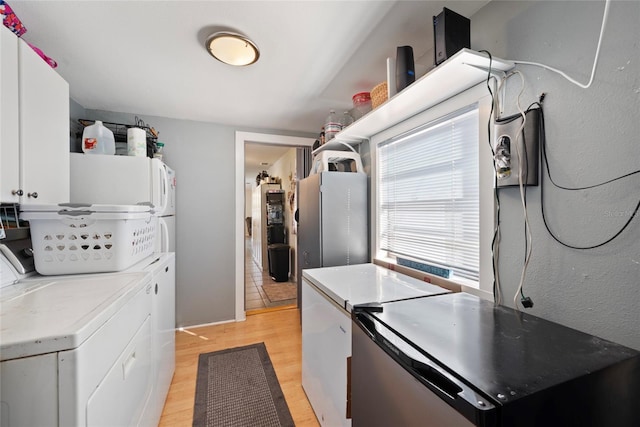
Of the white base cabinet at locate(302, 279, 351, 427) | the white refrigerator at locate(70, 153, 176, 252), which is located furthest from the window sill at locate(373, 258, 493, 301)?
the white refrigerator at locate(70, 153, 176, 252)

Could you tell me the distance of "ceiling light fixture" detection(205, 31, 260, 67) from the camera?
1496mm

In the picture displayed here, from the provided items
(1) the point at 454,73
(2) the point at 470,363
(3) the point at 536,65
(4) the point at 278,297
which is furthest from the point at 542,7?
(4) the point at 278,297

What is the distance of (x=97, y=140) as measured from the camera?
77.4 inches

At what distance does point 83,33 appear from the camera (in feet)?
4.91

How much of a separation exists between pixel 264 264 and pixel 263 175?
80.6 inches

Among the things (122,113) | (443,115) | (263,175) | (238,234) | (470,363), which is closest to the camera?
(470,363)

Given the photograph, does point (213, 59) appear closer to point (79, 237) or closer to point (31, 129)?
point (31, 129)

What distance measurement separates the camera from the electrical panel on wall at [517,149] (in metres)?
1.00

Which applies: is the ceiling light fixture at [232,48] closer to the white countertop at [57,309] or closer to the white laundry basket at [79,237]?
the white laundry basket at [79,237]

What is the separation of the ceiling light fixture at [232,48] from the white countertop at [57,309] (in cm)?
142

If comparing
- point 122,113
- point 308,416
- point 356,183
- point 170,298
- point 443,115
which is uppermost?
point 122,113

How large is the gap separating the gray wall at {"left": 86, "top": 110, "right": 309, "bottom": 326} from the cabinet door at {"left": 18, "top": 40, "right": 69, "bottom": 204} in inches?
53.6

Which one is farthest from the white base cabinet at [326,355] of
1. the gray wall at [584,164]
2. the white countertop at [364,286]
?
the gray wall at [584,164]

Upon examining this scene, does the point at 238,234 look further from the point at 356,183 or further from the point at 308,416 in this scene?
the point at 308,416
